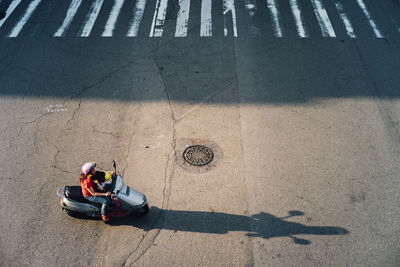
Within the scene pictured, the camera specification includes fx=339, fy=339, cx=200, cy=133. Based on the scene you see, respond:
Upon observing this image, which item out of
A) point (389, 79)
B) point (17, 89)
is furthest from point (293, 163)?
point (17, 89)

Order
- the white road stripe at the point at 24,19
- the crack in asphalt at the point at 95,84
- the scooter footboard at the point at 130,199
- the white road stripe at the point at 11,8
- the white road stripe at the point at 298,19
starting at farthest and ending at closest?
the white road stripe at the point at 11,8, the white road stripe at the point at 24,19, the white road stripe at the point at 298,19, the crack in asphalt at the point at 95,84, the scooter footboard at the point at 130,199

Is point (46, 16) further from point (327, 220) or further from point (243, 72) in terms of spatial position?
point (327, 220)

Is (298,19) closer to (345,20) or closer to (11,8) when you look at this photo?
(345,20)

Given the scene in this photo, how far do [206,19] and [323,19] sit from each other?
4949 millimetres

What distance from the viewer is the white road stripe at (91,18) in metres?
13.7

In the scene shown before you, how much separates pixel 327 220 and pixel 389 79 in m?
6.50

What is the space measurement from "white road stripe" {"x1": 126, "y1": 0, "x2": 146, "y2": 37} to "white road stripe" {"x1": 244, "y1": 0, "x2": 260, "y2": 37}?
456 centimetres

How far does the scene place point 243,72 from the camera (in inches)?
470

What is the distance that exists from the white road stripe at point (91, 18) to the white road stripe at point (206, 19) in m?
4.54

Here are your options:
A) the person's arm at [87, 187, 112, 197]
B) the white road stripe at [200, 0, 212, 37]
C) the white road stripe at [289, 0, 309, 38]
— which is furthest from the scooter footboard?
the white road stripe at [289, 0, 309, 38]

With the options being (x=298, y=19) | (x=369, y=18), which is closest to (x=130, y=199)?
(x=298, y=19)

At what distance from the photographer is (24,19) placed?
14492 mm

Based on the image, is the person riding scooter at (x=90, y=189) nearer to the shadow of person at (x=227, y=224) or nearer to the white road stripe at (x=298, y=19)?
the shadow of person at (x=227, y=224)

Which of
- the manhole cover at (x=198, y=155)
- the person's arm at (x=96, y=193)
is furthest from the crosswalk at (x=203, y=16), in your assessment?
the person's arm at (x=96, y=193)
